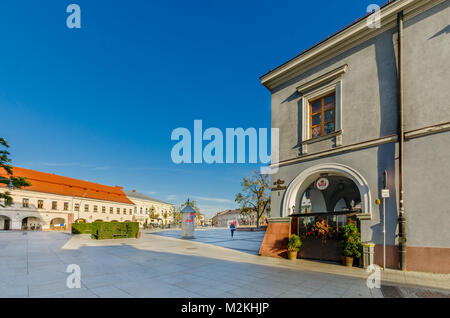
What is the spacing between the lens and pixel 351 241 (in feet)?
29.1

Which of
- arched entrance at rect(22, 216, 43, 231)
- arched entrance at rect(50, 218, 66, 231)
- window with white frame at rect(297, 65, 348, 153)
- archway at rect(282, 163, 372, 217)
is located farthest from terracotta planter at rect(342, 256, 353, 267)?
arched entrance at rect(22, 216, 43, 231)

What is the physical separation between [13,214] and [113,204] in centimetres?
2233

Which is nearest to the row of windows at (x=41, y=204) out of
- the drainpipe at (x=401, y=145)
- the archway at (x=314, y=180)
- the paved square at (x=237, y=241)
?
the paved square at (x=237, y=241)

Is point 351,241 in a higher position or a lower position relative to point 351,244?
higher

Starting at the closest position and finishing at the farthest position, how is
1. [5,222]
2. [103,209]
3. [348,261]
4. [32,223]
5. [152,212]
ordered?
[348,261] < [5,222] < [32,223] < [103,209] < [152,212]

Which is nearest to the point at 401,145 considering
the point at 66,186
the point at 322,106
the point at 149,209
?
the point at 322,106

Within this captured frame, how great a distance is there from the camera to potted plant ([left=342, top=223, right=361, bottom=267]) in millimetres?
8789

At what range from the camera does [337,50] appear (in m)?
10.7

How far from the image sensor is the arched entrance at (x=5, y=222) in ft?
132

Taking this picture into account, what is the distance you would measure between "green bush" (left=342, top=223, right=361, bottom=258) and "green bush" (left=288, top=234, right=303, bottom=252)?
2.01 metres

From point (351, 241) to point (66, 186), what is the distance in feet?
195

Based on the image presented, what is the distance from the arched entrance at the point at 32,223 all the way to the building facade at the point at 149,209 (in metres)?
27.1

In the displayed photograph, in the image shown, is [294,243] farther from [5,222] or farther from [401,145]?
[5,222]
